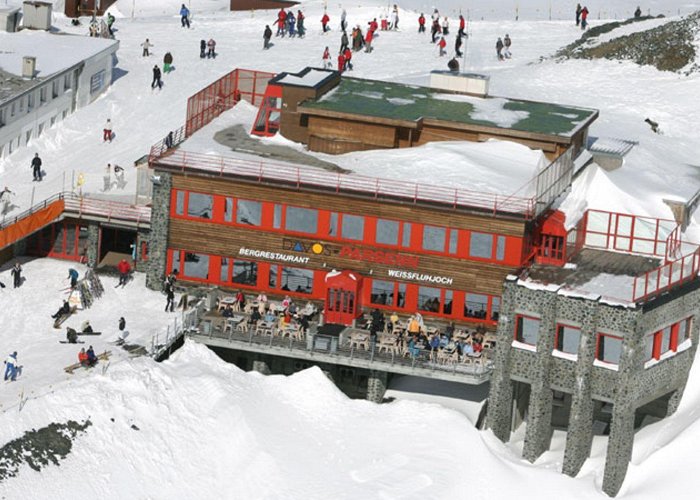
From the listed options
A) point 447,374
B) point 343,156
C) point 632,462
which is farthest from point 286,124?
point 632,462

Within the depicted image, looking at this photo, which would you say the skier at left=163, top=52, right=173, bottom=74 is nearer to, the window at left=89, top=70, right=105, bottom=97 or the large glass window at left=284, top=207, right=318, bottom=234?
the window at left=89, top=70, right=105, bottom=97

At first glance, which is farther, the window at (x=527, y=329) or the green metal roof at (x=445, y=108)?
the green metal roof at (x=445, y=108)

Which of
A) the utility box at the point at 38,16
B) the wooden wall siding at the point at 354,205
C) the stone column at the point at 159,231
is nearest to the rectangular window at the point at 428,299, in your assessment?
the wooden wall siding at the point at 354,205

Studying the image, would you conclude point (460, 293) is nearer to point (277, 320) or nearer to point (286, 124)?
point (277, 320)

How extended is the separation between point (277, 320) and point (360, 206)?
611 centimetres

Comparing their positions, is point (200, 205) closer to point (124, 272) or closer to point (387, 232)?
point (124, 272)

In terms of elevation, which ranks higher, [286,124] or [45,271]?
[286,124]

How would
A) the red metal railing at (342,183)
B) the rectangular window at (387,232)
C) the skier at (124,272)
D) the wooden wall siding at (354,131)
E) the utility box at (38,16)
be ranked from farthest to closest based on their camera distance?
the utility box at (38,16) → the wooden wall siding at (354,131) → the skier at (124,272) → the rectangular window at (387,232) → the red metal railing at (342,183)

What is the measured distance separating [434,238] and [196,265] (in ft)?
36.6

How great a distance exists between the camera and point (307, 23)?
129 metres

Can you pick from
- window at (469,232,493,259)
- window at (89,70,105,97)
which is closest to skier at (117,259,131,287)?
window at (469,232,493,259)

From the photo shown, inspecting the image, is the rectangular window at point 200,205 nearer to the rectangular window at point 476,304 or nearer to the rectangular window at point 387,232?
the rectangular window at point 387,232

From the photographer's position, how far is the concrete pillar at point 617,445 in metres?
77.6

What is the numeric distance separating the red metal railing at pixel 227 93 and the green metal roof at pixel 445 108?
446cm
